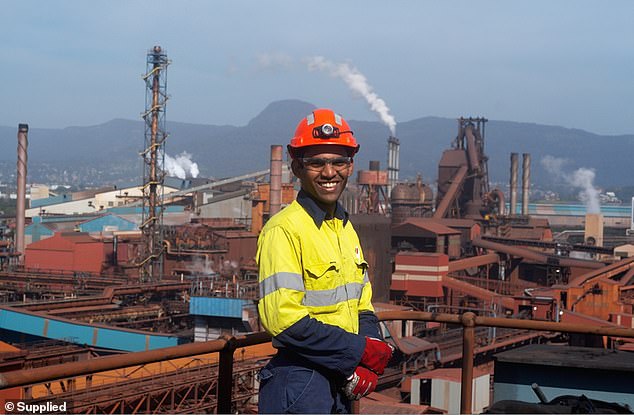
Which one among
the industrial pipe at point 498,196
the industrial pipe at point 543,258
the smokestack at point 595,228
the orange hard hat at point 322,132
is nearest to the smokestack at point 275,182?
the industrial pipe at point 543,258

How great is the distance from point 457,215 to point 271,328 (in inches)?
1917

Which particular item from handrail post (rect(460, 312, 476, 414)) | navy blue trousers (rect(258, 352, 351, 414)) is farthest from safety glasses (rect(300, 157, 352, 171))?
handrail post (rect(460, 312, 476, 414))

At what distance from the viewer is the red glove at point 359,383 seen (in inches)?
127

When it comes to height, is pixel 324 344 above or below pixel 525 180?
below

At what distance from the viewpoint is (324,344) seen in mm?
3100

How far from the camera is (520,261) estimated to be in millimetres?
37719

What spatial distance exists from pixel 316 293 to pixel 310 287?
3 cm

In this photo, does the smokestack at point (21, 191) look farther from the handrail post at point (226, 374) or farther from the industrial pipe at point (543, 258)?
the handrail post at point (226, 374)

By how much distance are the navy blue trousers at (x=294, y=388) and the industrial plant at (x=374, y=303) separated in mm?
434

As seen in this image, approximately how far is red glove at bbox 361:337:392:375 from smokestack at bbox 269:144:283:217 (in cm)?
3290

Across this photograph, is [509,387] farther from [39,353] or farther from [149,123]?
[149,123]

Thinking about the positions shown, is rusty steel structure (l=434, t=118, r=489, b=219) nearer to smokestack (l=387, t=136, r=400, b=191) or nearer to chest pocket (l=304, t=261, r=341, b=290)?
smokestack (l=387, t=136, r=400, b=191)

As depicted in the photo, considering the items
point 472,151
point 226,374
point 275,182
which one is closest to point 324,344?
point 226,374

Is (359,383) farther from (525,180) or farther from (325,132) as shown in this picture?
(525,180)
